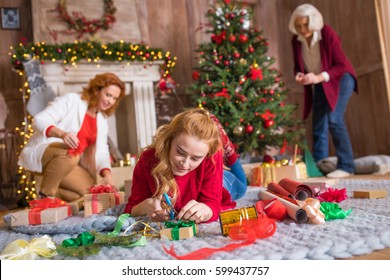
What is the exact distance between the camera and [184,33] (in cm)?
369

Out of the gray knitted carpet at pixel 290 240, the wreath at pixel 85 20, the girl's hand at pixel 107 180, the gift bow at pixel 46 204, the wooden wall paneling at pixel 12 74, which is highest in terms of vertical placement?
the wreath at pixel 85 20

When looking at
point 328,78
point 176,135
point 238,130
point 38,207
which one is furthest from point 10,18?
point 176,135

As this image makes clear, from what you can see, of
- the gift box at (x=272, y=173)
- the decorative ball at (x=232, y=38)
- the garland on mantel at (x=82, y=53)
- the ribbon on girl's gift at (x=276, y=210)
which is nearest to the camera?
the ribbon on girl's gift at (x=276, y=210)

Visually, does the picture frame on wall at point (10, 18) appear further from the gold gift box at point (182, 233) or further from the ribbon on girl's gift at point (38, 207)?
the gold gift box at point (182, 233)

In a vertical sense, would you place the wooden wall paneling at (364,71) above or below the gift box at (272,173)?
above

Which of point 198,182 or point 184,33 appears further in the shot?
point 184,33

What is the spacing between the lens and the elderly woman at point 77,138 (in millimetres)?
2062

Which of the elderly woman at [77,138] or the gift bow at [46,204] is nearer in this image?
the gift bow at [46,204]

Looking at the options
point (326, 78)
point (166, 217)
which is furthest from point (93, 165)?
point (326, 78)

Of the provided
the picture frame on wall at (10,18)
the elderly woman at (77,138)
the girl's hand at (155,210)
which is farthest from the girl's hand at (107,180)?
the picture frame on wall at (10,18)

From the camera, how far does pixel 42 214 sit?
1.47m

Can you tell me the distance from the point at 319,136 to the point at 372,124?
82 centimetres

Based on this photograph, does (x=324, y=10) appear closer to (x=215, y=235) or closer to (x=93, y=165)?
(x=93, y=165)

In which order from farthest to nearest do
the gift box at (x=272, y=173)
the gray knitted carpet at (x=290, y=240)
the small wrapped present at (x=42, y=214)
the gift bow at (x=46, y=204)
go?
the gift box at (x=272, y=173) < the gift bow at (x=46, y=204) < the small wrapped present at (x=42, y=214) < the gray knitted carpet at (x=290, y=240)
